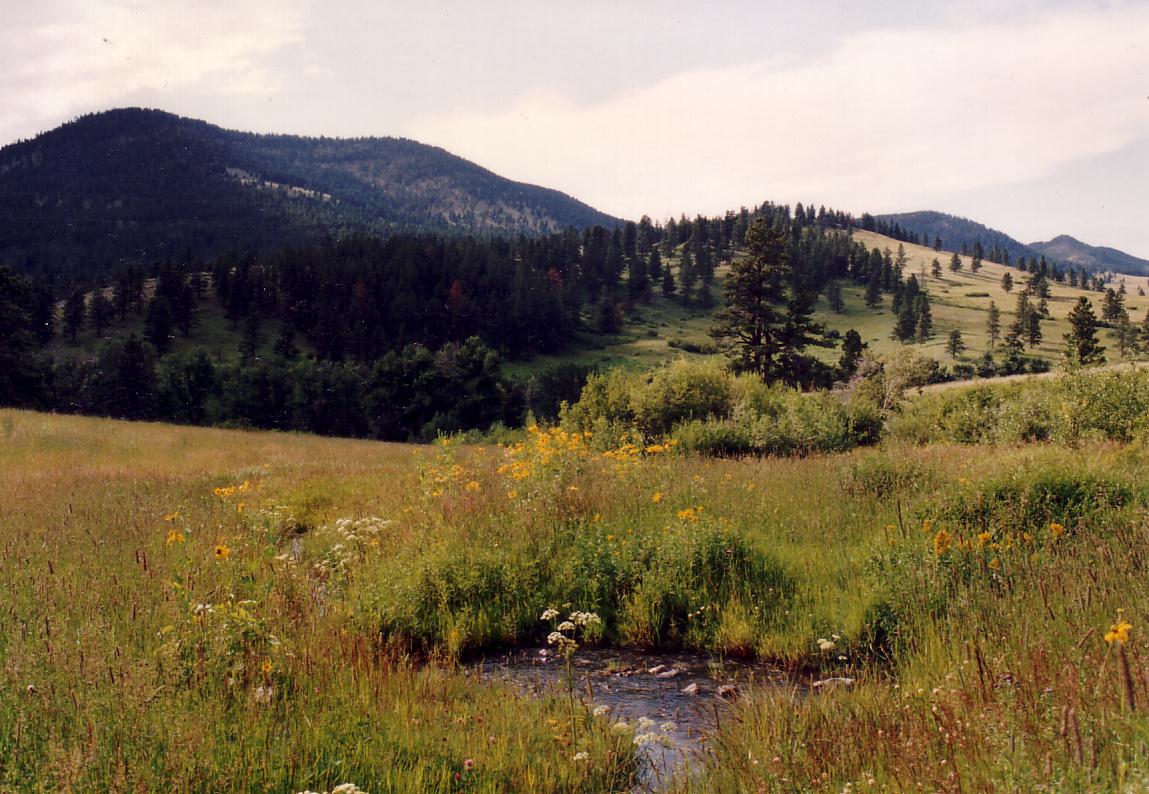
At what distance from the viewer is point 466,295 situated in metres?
112

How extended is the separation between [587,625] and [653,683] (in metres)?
1.03

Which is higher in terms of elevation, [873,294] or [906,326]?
[873,294]

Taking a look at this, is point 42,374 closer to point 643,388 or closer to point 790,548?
point 643,388

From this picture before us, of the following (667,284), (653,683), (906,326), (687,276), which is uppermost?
(687,276)

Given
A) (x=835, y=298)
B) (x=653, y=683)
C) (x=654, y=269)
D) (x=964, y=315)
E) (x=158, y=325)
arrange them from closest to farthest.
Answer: (x=653, y=683) → (x=158, y=325) → (x=964, y=315) → (x=835, y=298) → (x=654, y=269)

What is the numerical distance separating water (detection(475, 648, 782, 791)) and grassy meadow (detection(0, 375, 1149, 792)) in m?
0.24

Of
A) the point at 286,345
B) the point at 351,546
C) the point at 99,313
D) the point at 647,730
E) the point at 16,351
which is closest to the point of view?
the point at 647,730

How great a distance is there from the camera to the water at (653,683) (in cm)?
451

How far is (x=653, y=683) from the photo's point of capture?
18.1 feet

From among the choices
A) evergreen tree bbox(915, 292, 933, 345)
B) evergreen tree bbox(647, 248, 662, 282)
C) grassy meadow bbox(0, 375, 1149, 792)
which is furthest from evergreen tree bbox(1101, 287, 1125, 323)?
grassy meadow bbox(0, 375, 1149, 792)

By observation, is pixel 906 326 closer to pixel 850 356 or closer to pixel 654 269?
pixel 850 356

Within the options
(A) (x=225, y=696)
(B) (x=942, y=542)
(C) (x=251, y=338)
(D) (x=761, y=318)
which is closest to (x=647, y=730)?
(A) (x=225, y=696)

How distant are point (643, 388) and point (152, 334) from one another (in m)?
92.2

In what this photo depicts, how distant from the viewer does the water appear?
451 cm
